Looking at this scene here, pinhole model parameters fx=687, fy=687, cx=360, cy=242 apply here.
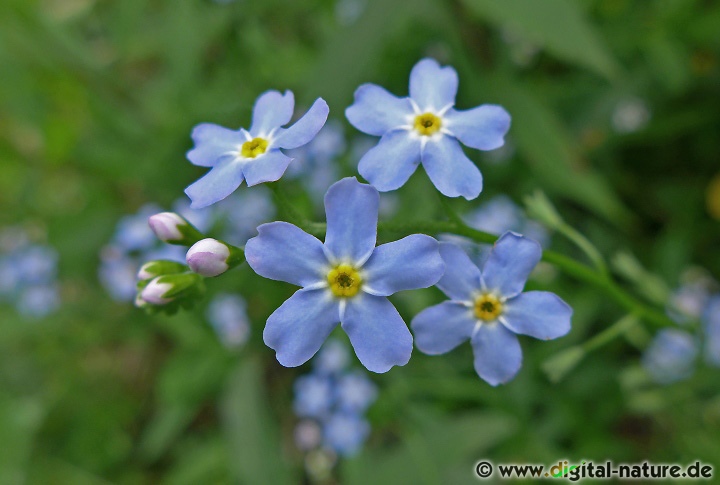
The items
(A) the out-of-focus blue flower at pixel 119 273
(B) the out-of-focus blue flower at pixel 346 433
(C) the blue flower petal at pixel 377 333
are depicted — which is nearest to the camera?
(C) the blue flower petal at pixel 377 333

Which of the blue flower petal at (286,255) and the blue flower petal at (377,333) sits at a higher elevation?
the blue flower petal at (286,255)

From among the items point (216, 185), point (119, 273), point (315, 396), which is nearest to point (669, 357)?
point (315, 396)

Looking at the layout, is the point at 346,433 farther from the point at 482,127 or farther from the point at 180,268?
the point at 482,127

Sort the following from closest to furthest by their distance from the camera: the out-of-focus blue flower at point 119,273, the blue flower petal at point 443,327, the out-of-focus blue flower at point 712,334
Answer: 1. the blue flower petal at point 443,327
2. the out-of-focus blue flower at point 712,334
3. the out-of-focus blue flower at point 119,273

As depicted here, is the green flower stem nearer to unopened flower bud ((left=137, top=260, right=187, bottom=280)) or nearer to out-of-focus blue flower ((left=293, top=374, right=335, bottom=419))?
unopened flower bud ((left=137, top=260, right=187, bottom=280))

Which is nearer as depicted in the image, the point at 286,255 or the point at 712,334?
the point at 286,255

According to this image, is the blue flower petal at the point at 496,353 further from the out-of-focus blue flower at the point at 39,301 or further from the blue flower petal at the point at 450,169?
the out-of-focus blue flower at the point at 39,301

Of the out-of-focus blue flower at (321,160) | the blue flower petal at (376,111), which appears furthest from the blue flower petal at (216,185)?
the out-of-focus blue flower at (321,160)
